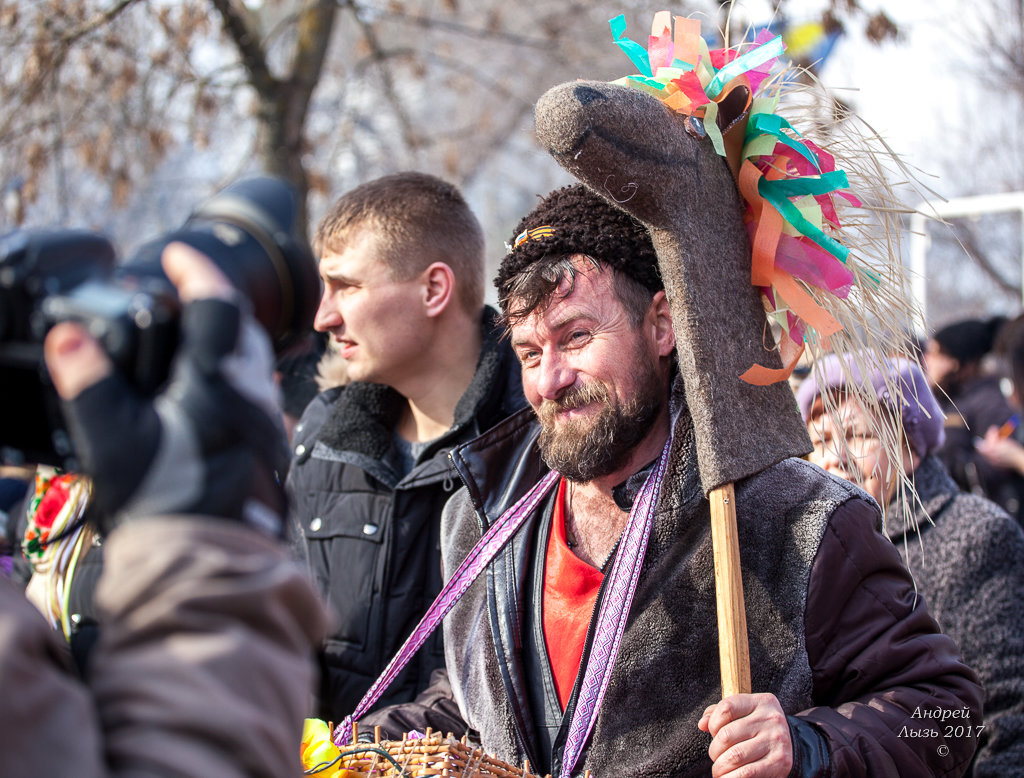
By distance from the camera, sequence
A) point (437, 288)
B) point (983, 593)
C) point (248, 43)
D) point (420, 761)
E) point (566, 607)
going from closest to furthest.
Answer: point (420, 761)
point (566, 607)
point (983, 593)
point (437, 288)
point (248, 43)

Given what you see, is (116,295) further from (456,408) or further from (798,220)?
(456,408)

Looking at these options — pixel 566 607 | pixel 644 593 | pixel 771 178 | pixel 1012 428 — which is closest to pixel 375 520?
pixel 566 607

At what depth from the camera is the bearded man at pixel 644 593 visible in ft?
6.15

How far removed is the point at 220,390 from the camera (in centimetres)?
92

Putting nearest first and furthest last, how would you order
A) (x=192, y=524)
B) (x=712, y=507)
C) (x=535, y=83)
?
(x=192, y=524)
(x=712, y=507)
(x=535, y=83)

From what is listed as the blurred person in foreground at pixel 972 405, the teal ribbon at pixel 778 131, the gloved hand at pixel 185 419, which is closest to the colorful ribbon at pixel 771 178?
the teal ribbon at pixel 778 131

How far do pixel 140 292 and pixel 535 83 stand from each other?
10.8 meters

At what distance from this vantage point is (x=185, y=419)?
35.4 inches

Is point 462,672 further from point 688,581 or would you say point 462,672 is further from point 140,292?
point 140,292

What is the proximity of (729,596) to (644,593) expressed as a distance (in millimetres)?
246

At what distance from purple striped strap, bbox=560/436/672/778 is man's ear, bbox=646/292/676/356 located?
12.5 inches

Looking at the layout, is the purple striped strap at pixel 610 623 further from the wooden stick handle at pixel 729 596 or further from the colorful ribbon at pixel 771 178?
the colorful ribbon at pixel 771 178

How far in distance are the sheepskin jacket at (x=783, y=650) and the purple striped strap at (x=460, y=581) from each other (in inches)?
3.7

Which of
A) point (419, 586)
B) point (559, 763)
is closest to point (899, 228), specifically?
point (559, 763)
